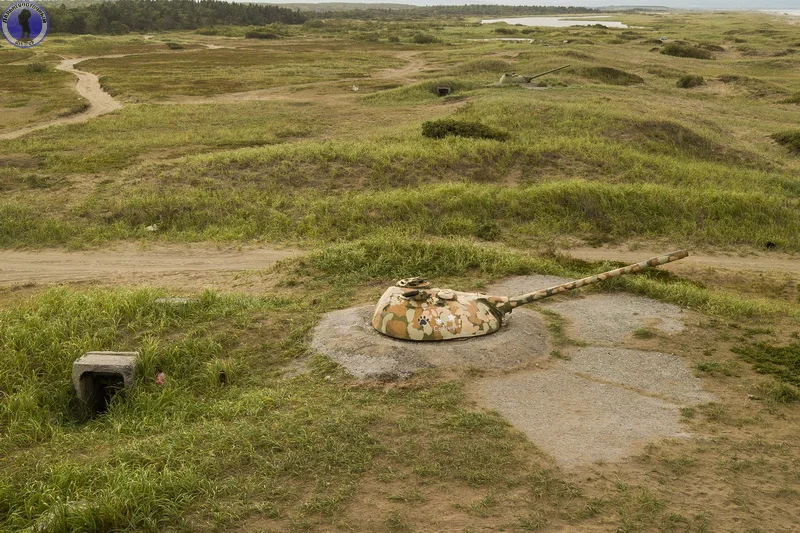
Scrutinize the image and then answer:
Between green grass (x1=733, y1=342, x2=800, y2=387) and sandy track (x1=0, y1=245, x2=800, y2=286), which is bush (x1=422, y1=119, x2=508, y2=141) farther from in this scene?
green grass (x1=733, y1=342, x2=800, y2=387)

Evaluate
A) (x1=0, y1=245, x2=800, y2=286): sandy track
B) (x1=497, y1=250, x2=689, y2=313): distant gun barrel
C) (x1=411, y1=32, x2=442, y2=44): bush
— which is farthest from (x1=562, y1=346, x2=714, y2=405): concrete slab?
(x1=411, y1=32, x2=442, y2=44): bush

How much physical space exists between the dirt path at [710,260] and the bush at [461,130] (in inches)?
320

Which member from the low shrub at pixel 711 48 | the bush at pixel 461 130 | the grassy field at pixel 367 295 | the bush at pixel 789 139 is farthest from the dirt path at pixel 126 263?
the low shrub at pixel 711 48

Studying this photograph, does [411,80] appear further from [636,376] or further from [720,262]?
[636,376]

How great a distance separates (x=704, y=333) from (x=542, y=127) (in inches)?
618

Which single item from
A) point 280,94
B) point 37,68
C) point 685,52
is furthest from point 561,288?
point 685,52

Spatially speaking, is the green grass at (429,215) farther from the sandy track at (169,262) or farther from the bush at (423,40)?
Answer: the bush at (423,40)

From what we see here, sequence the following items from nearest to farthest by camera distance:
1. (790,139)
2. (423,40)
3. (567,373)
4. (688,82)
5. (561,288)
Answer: (567,373), (561,288), (790,139), (688,82), (423,40)

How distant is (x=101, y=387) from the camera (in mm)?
9938

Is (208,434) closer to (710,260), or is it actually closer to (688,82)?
(710,260)

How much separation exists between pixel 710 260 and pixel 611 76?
2800 cm

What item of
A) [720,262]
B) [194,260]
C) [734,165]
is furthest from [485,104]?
[194,260]

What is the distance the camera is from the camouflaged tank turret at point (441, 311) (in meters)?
10.2

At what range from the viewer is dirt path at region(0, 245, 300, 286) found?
15.1 metres
